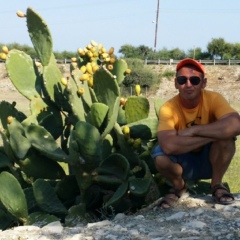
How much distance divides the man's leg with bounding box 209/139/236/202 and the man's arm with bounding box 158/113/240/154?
0.11 m

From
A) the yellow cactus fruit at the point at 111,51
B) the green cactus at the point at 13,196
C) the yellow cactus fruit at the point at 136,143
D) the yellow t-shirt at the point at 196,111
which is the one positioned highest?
the yellow cactus fruit at the point at 111,51

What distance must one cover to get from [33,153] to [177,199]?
53.5 inches

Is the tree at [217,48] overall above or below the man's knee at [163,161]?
above

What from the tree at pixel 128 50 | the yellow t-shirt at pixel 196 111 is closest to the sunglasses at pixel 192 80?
the yellow t-shirt at pixel 196 111

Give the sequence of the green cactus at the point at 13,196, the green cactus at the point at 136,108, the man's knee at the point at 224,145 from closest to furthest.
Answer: the man's knee at the point at 224,145 < the green cactus at the point at 13,196 < the green cactus at the point at 136,108

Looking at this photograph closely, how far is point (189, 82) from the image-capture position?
182 inches

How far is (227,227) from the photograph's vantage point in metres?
3.98

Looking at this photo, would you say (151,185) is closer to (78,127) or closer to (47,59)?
(78,127)

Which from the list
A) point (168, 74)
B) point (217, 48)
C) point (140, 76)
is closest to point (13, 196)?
point (140, 76)

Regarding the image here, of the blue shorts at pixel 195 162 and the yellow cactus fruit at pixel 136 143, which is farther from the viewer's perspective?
the yellow cactus fruit at pixel 136 143

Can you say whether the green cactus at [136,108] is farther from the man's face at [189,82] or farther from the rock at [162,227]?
the rock at [162,227]

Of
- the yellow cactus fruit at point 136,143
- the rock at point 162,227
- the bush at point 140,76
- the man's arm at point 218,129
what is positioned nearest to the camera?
the rock at point 162,227

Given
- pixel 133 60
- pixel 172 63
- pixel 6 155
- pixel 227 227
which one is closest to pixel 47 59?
pixel 6 155

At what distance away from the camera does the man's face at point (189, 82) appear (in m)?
4.61
